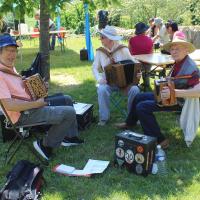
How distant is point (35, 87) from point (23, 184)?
1179 millimetres

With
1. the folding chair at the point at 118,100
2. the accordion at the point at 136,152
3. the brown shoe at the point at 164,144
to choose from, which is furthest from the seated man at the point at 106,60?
the accordion at the point at 136,152

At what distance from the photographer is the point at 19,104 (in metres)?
4.20

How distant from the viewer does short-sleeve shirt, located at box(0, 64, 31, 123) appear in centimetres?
417

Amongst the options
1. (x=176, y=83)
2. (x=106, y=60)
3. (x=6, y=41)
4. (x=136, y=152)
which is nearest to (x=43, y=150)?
(x=136, y=152)

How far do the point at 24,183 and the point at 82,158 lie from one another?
1.17m

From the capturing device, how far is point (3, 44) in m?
4.32

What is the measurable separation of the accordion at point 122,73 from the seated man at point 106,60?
0.13 meters

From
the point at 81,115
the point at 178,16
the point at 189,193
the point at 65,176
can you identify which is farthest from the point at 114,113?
the point at 178,16

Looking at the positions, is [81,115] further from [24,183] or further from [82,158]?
[24,183]

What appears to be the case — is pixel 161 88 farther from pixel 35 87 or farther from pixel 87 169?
pixel 35 87

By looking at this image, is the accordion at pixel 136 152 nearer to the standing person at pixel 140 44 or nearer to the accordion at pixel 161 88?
the accordion at pixel 161 88

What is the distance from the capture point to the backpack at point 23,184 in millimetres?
3559

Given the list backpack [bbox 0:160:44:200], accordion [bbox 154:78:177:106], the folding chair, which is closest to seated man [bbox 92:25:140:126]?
the folding chair

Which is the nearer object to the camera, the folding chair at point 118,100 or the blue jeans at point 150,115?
the blue jeans at point 150,115
